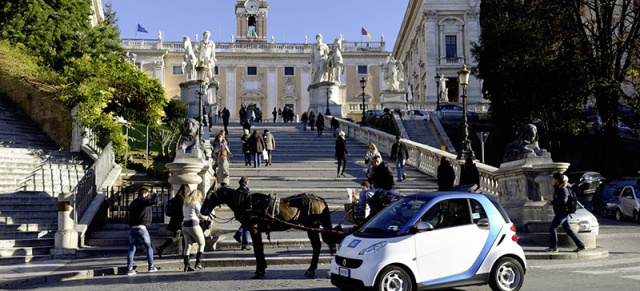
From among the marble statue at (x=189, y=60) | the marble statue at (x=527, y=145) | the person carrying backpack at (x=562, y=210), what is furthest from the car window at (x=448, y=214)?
the marble statue at (x=189, y=60)

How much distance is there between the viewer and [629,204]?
20922 mm

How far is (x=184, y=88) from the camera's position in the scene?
37.5 m

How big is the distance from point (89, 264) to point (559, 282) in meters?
8.39

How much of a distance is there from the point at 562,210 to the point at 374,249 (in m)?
5.84

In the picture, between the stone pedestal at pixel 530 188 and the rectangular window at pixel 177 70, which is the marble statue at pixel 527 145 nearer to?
the stone pedestal at pixel 530 188

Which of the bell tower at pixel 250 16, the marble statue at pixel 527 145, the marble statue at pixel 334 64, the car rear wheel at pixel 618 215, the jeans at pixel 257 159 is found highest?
the bell tower at pixel 250 16

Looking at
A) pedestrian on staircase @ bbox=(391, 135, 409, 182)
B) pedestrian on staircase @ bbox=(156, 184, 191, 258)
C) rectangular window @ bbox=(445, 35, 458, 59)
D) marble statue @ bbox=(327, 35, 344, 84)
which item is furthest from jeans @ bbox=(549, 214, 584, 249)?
rectangular window @ bbox=(445, 35, 458, 59)

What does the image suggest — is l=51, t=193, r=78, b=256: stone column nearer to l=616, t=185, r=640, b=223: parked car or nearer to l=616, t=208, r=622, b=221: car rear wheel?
l=616, t=185, r=640, b=223: parked car

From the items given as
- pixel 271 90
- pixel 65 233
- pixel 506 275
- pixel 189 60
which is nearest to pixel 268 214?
pixel 506 275

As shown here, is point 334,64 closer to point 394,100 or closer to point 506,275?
point 394,100

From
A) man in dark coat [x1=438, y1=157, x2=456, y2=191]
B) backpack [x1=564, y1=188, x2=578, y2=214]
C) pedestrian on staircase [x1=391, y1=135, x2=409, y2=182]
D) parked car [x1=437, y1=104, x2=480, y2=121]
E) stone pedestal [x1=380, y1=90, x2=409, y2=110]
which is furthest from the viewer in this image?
stone pedestal [x1=380, y1=90, x2=409, y2=110]

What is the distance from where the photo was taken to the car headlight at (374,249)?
7.38m

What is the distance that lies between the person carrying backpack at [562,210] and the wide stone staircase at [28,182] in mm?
10410

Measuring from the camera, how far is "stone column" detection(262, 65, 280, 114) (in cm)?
7969
